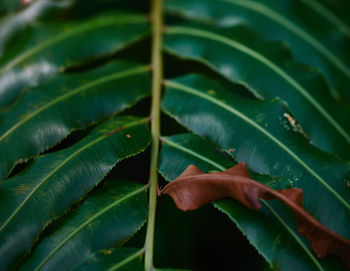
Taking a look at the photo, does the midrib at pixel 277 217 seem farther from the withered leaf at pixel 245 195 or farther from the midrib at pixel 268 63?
the midrib at pixel 268 63

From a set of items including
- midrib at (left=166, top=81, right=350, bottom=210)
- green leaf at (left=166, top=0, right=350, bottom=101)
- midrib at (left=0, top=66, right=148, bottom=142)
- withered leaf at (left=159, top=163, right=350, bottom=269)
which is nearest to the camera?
withered leaf at (left=159, top=163, right=350, bottom=269)

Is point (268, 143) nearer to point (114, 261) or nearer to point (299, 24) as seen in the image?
point (114, 261)

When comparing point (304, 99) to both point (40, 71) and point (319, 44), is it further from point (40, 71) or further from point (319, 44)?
point (40, 71)

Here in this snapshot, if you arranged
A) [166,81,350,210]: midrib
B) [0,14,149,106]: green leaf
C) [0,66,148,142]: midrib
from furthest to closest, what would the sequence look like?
[0,14,149,106]: green leaf
[0,66,148,142]: midrib
[166,81,350,210]: midrib

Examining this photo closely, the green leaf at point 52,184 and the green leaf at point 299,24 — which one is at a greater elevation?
the green leaf at point 299,24

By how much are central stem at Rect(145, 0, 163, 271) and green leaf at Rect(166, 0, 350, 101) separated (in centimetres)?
8

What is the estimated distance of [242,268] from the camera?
0.97 meters

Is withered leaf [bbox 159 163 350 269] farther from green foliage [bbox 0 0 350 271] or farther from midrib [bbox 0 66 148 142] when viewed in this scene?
midrib [bbox 0 66 148 142]

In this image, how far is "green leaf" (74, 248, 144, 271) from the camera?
547 millimetres

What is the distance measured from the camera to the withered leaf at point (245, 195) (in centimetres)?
53

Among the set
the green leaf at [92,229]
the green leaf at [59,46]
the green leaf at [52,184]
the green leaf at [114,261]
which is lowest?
the green leaf at [114,261]

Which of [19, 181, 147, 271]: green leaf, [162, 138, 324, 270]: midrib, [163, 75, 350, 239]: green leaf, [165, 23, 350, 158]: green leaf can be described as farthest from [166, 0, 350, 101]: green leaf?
[19, 181, 147, 271]: green leaf

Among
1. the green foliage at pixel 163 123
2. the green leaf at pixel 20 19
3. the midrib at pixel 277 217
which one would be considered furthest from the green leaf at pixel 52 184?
the green leaf at pixel 20 19

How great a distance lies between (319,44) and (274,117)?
42 cm
